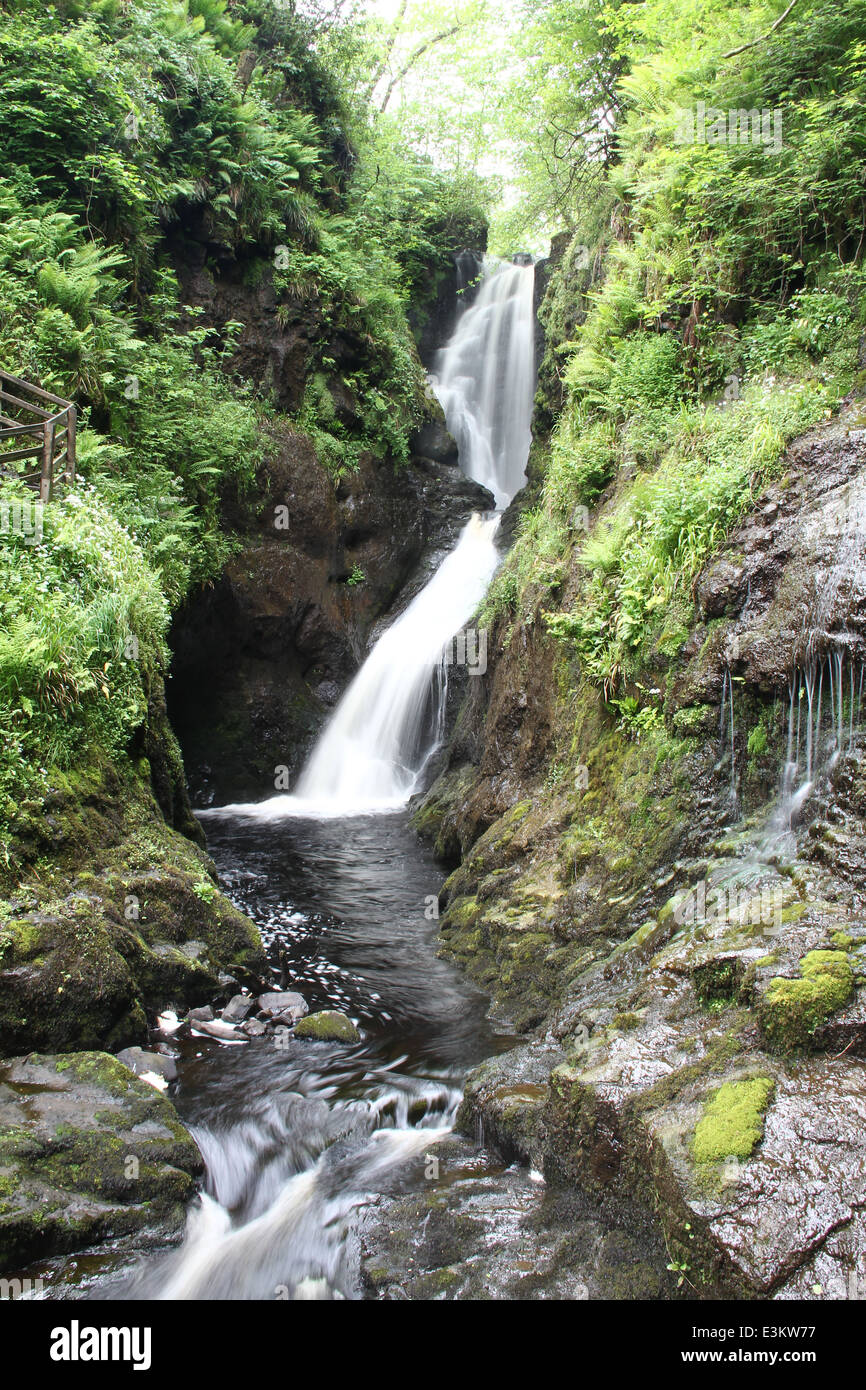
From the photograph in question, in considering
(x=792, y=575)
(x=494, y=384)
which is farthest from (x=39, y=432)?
(x=494, y=384)

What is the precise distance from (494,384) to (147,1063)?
65.0 feet

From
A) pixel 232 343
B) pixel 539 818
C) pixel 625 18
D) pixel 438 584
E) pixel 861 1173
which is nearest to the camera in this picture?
pixel 861 1173

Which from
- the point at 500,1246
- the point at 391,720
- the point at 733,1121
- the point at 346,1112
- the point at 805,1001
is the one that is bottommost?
the point at 346,1112

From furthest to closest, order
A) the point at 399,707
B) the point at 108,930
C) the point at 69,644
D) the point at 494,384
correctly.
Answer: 1. the point at 494,384
2. the point at 399,707
3. the point at 69,644
4. the point at 108,930

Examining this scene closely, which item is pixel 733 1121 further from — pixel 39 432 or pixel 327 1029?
pixel 39 432

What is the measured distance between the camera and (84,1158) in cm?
416

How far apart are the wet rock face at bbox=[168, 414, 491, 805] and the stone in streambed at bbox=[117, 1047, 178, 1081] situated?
8878 mm

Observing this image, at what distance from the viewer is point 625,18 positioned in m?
11.0

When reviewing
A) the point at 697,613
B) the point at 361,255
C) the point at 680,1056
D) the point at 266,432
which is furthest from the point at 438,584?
the point at 680,1056

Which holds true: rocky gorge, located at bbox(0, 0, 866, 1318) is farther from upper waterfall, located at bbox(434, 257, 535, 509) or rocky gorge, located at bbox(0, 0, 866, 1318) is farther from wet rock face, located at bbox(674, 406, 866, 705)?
upper waterfall, located at bbox(434, 257, 535, 509)

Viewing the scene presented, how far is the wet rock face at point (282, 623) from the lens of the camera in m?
14.3

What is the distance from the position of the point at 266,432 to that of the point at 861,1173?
14.6 m

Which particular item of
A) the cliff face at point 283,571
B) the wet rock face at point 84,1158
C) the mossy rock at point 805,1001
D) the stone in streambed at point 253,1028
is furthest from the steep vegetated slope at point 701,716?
the cliff face at point 283,571

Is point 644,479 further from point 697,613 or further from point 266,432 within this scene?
point 266,432
